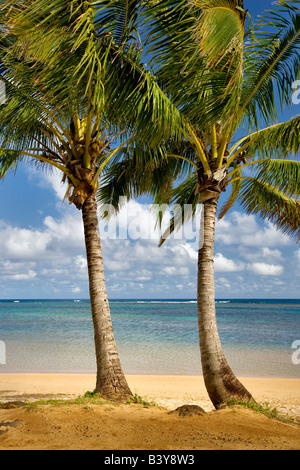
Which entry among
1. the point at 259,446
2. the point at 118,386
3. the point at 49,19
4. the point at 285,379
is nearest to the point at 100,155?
the point at 49,19

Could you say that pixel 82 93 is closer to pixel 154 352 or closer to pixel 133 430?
pixel 133 430

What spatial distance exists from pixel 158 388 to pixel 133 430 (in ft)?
20.9

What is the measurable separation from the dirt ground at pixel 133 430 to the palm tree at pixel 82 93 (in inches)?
52.0

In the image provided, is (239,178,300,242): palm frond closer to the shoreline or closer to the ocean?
the shoreline

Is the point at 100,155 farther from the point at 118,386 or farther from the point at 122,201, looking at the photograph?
the point at 118,386

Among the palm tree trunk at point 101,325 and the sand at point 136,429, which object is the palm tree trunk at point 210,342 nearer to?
the sand at point 136,429

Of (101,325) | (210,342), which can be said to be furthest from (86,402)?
(210,342)

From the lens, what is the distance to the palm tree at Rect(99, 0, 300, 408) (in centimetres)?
587

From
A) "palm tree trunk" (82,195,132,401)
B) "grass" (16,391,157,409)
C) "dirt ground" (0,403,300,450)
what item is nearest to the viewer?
"dirt ground" (0,403,300,450)

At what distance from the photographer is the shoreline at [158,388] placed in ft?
31.5

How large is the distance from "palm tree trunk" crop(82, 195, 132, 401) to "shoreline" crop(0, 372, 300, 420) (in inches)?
74.5

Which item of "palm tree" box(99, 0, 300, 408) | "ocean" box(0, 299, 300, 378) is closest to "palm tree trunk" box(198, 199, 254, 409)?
"palm tree" box(99, 0, 300, 408)

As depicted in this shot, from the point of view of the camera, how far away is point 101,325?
7.48 meters

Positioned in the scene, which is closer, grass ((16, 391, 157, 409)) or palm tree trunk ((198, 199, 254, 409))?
grass ((16, 391, 157, 409))
